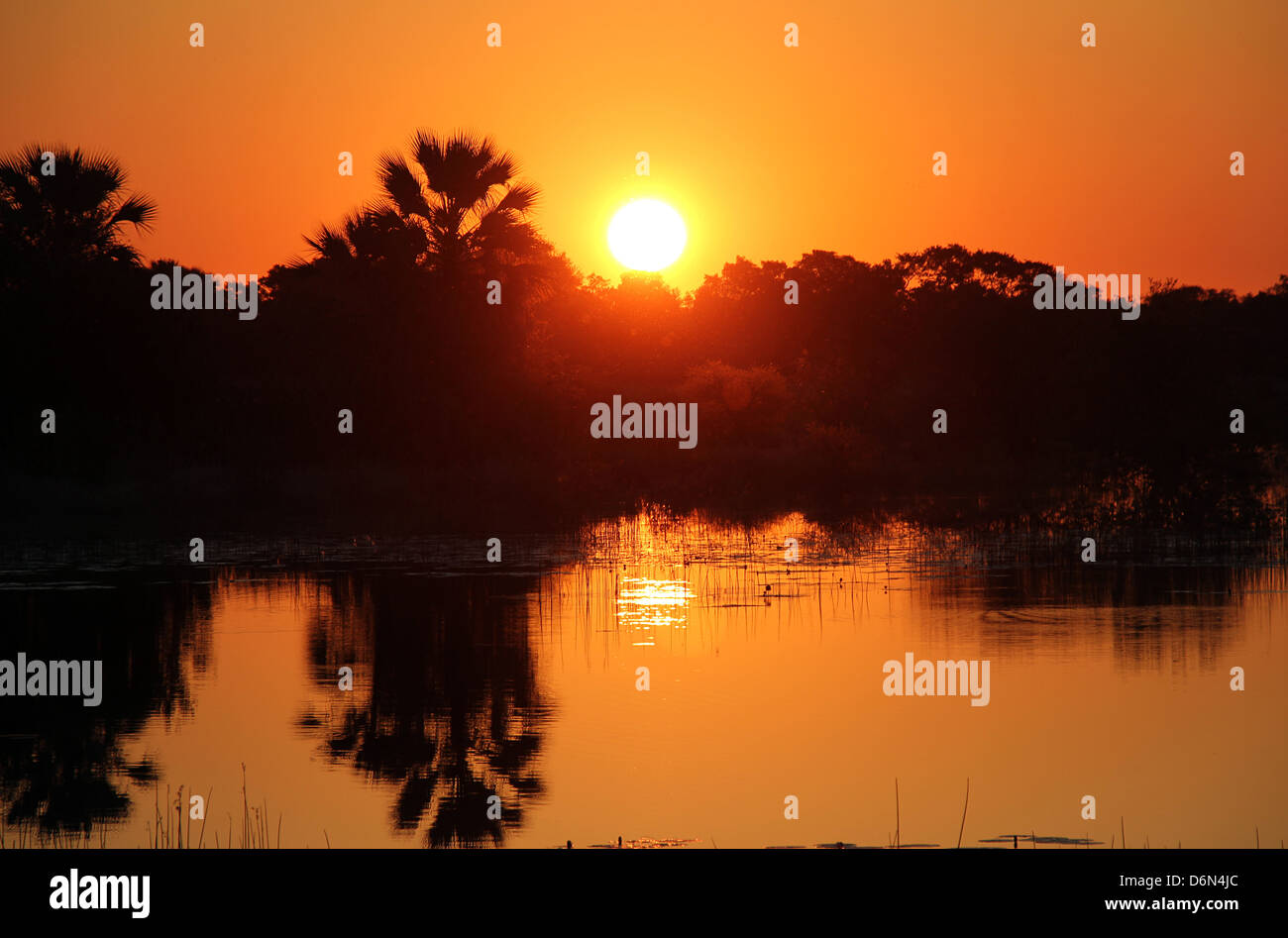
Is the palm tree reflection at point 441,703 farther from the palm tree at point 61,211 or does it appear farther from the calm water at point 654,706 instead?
the palm tree at point 61,211

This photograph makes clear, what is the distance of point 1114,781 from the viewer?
31.6 feet

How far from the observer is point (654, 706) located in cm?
1191

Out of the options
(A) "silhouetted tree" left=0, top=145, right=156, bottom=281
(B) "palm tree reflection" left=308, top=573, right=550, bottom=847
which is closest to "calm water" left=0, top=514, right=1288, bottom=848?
(B) "palm tree reflection" left=308, top=573, right=550, bottom=847

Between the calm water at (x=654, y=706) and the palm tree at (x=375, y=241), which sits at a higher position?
the palm tree at (x=375, y=241)

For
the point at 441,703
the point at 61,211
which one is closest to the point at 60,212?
the point at 61,211

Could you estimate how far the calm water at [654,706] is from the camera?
894 cm

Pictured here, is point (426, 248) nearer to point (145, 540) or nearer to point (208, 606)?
point (145, 540)

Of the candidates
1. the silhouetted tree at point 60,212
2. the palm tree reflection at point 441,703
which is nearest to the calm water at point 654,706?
the palm tree reflection at point 441,703

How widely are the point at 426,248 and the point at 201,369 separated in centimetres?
703

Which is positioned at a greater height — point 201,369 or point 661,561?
point 201,369

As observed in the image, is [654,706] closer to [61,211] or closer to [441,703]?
[441,703]

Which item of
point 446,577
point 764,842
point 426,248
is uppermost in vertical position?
point 426,248

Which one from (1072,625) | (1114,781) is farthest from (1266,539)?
(1114,781)
